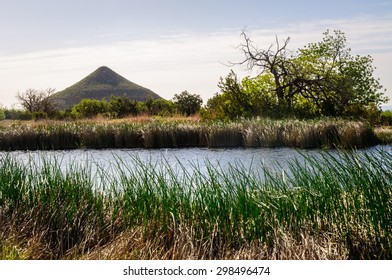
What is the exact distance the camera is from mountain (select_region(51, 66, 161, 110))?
53.3 m

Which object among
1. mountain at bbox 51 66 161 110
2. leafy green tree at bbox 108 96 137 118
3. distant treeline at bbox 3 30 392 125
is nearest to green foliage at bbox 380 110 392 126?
distant treeline at bbox 3 30 392 125

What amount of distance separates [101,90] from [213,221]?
5001 centimetres

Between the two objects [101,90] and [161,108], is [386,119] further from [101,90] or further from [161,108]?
[101,90]

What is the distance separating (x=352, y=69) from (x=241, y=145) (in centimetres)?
1012

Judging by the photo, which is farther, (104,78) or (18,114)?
(104,78)

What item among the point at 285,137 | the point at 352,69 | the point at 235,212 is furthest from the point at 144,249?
the point at 352,69

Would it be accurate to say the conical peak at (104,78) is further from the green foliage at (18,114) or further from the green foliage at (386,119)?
the green foliage at (386,119)

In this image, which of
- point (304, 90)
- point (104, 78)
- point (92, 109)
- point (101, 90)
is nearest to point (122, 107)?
point (92, 109)

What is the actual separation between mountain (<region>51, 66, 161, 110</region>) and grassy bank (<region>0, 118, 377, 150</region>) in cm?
3156

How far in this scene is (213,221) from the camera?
5336mm

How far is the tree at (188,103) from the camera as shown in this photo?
29594mm

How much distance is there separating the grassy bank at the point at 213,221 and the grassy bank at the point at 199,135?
11509mm

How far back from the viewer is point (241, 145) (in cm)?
1891

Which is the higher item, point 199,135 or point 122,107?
point 122,107
